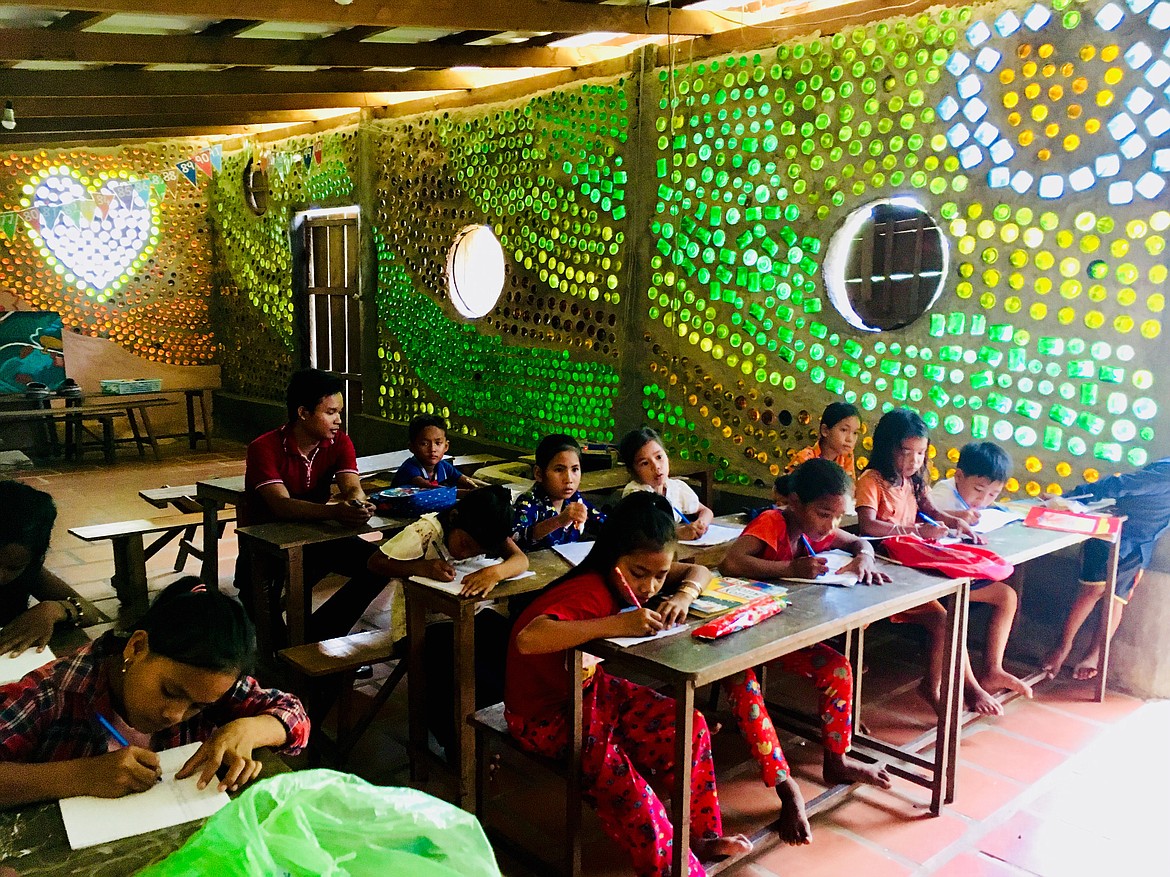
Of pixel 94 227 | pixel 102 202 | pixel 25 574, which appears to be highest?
pixel 102 202

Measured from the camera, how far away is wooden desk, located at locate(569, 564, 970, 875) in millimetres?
2182

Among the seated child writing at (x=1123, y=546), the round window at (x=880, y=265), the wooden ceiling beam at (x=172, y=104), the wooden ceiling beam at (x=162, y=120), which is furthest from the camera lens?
the wooden ceiling beam at (x=162, y=120)

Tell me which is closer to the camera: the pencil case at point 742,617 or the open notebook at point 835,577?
the pencil case at point 742,617

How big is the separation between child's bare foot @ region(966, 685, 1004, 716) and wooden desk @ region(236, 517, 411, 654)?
2.48 meters

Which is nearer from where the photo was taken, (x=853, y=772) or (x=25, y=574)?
(x=25, y=574)

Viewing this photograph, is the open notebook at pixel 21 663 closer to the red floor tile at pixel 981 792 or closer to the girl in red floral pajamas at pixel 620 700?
the girl in red floral pajamas at pixel 620 700

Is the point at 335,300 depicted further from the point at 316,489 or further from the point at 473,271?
the point at 316,489

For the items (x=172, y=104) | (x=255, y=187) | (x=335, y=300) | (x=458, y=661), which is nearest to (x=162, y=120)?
(x=172, y=104)

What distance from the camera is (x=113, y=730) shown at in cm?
163

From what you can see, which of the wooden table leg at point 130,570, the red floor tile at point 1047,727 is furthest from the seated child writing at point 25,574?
the red floor tile at point 1047,727

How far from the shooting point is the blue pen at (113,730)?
1614mm

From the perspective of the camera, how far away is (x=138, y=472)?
8.98 meters

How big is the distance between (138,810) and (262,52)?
514 centimetres

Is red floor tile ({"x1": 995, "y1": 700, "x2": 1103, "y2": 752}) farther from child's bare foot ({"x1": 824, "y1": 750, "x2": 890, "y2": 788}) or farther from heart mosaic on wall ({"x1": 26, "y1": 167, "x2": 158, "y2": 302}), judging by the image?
heart mosaic on wall ({"x1": 26, "y1": 167, "x2": 158, "y2": 302})
